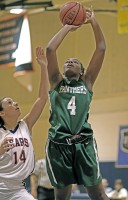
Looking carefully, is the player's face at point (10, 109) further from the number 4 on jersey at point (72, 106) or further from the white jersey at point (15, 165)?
the number 4 on jersey at point (72, 106)

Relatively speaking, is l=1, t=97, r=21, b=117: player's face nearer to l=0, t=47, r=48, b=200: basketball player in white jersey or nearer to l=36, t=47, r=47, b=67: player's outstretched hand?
l=0, t=47, r=48, b=200: basketball player in white jersey

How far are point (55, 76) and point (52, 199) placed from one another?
4819mm

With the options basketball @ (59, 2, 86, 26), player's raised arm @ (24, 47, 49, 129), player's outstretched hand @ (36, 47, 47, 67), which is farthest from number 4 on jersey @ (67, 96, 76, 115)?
basketball @ (59, 2, 86, 26)

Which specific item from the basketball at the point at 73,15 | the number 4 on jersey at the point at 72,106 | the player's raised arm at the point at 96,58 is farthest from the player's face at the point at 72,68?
the basketball at the point at 73,15

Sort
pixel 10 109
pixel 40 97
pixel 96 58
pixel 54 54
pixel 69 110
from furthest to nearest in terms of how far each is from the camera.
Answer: pixel 40 97 → pixel 10 109 → pixel 96 58 → pixel 54 54 → pixel 69 110

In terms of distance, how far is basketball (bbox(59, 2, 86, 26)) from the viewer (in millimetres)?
4535

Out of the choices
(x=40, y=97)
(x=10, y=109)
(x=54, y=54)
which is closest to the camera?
(x=54, y=54)

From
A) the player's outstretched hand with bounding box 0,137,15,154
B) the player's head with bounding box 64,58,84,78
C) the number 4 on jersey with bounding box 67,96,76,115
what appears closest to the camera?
the player's outstretched hand with bounding box 0,137,15,154

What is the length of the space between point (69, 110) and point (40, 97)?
0.62m

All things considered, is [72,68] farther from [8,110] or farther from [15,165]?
[15,165]

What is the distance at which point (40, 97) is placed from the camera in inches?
192

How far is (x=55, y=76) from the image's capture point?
4.51 m

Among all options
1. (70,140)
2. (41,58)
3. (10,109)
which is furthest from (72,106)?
(41,58)

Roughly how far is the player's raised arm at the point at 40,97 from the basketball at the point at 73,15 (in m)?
0.43
